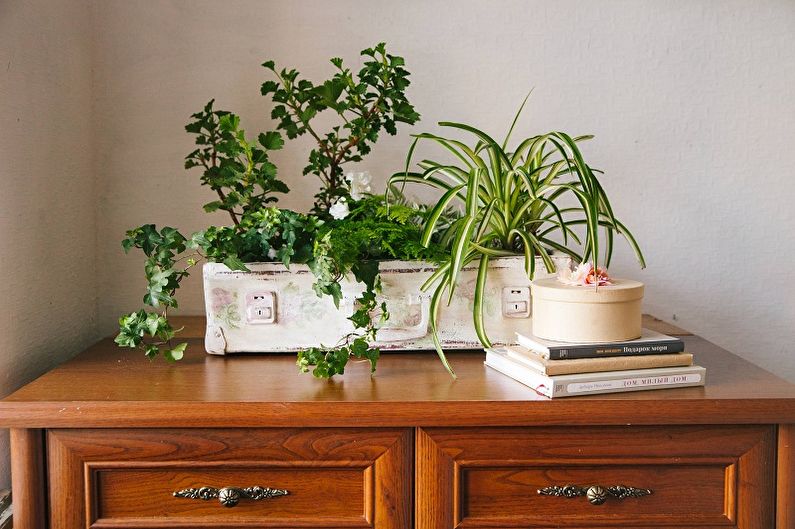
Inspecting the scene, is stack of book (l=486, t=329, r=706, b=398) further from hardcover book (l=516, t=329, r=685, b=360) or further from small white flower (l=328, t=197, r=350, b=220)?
small white flower (l=328, t=197, r=350, b=220)

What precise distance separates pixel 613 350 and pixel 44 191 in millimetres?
1028

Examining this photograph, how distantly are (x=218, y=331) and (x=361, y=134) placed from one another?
0.44 meters

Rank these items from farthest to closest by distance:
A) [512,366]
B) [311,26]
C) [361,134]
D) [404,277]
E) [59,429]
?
[311,26] → [361,134] → [404,277] → [512,366] → [59,429]

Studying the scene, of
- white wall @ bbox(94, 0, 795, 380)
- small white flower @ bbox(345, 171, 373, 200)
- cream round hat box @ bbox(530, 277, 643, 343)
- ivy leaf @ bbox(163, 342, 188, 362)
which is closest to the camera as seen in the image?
cream round hat box @ bbox(530, 277, 643, 343)

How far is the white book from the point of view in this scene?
0.95m

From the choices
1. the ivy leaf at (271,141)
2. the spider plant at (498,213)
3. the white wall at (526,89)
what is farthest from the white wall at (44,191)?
the spider plant at (498,213)

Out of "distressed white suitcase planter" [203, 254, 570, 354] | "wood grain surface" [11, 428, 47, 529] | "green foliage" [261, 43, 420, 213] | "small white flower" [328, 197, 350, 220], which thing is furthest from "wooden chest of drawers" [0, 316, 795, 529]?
"green foliage" [261, 43, 420, 213]

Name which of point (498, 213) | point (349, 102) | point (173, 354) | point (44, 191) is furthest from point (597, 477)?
point (44, 191)

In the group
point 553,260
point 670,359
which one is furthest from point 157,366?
point 670,359

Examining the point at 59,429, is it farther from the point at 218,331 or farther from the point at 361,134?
the point at 361,134

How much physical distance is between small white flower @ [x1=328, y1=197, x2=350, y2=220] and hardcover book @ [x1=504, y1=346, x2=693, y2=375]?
39 cm

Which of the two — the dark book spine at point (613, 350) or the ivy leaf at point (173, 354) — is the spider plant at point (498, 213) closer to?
the dark book spine at point (613, 350)

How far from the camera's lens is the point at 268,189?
4.09 ft

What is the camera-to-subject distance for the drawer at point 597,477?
940 mm
